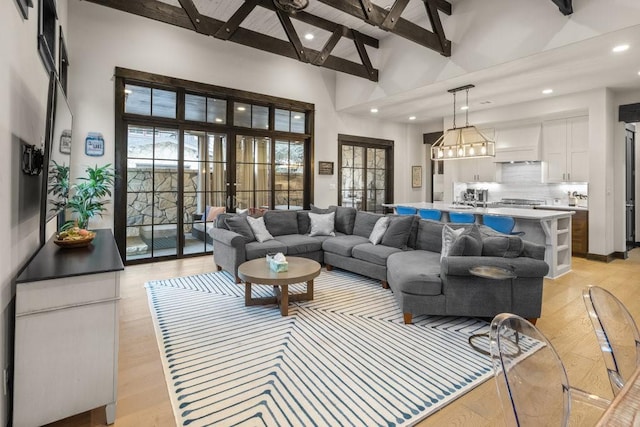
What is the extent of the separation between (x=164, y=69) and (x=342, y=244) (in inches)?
151

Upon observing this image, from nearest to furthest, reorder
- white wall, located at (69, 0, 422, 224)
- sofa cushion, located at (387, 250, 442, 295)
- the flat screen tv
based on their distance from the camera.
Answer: the flat screen tv
sofa cushion, located at (387, 250, 442, 295)
white wall, located at (69, 0, 422, 224)

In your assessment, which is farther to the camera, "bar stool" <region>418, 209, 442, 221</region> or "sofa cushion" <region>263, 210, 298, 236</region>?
"bar stool" <region>418, 209, 442, 221</region>

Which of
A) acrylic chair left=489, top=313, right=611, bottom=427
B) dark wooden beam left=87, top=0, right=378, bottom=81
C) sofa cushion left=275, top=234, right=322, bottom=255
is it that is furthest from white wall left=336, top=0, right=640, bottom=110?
acrylic chair left=489, top=313, right=611, bottom=427

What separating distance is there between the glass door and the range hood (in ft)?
18.6

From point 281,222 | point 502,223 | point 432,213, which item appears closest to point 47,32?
point 281,222

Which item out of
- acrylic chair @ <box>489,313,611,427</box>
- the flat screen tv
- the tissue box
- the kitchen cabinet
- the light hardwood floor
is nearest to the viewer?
acrylic chair @ <box>489,313,611,427</box>

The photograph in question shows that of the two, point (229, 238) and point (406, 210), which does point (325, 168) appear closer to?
point (406, 210)

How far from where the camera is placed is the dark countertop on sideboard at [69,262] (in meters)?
1.64

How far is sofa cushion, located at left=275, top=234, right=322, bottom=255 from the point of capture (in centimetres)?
465

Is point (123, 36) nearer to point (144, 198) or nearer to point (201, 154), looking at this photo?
point (201, 154)

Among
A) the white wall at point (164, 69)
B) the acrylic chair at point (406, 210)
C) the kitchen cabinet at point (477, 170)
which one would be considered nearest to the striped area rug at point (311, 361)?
the acrylic chair at point (406, 210)

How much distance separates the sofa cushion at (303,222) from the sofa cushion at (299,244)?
39 centimetres

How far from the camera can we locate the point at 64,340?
166 cm

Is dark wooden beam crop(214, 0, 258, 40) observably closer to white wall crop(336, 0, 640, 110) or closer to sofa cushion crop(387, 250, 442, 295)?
white wall crop(336, 0, 640, 110)
